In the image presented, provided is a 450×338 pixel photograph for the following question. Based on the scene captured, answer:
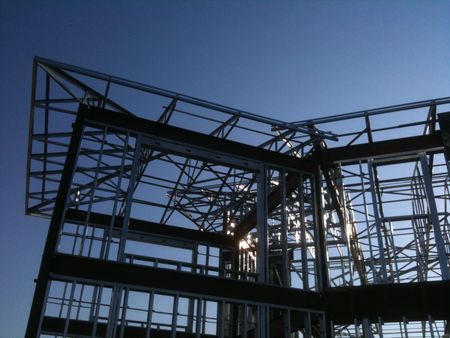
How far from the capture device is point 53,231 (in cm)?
1400

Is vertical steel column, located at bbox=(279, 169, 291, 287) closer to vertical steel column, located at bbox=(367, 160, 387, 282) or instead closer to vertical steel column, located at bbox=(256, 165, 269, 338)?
vertical steel column, located at bbox=(256, 165, 269, 338)

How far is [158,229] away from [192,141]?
7299 mm

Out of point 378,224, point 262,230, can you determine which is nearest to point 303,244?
point 262,230

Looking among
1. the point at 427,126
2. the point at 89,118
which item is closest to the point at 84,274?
the point at 89,118

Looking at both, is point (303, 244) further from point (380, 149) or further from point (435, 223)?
point (380, 149)

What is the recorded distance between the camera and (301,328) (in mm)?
16969

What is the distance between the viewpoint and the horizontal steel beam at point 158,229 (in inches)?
872

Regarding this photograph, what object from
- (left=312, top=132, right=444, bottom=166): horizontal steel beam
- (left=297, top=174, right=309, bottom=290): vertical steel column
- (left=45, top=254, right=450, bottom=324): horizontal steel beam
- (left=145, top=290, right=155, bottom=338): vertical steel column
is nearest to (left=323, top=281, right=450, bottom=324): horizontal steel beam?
(left=45, top=254, right=450, bottom=324): horizontal steel beam

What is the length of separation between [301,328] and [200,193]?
9.01 m

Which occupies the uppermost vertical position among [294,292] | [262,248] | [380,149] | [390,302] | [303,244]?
[380,149]

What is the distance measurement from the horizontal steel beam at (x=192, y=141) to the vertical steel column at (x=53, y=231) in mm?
828

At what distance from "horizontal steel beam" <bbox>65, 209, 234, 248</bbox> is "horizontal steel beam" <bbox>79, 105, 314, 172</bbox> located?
22.1ft

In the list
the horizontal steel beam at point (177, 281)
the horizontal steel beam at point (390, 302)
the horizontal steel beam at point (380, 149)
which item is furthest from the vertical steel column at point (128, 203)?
the horizontal steel beam at point (380, 149)

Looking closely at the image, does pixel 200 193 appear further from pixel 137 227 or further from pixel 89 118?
pixel 89 118
